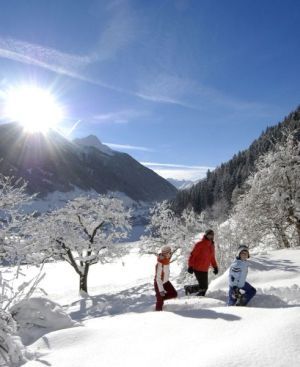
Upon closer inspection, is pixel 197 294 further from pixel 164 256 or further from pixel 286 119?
pixel 286 119

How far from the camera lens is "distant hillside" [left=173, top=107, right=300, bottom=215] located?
12666cm

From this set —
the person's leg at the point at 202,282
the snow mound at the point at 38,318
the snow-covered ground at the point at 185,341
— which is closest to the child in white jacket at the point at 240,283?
the person's leg at the point at 202,282

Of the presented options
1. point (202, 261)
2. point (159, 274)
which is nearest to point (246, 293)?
point (202, 261)

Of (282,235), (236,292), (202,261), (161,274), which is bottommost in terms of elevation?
(236,292)

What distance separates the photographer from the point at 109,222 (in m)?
35.8

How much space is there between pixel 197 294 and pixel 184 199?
130 metres

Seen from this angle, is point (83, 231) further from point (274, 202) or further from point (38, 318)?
point (38, 318)

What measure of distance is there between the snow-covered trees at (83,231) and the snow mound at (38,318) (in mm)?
22261

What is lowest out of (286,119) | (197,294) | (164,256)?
(197,294)

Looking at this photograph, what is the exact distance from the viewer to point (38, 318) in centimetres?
920

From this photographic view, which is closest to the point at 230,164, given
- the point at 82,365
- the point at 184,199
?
the point at 184,199

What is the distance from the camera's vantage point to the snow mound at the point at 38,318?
8.70m

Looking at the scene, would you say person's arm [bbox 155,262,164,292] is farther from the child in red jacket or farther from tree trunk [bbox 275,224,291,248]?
tree trunk [bbox 275,224,291,248]

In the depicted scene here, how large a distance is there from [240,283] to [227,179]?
124 meters
